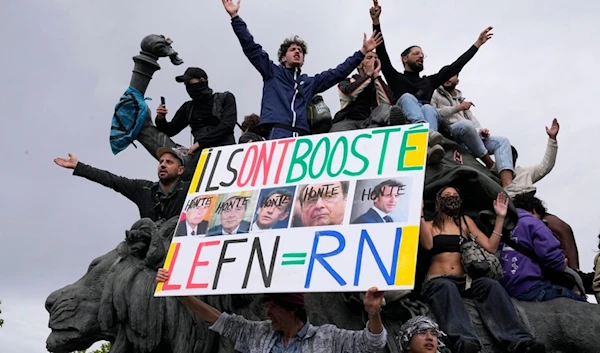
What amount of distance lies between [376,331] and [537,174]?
A: 6047 mm

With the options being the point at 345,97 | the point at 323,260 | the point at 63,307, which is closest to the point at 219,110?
the point at 345,97

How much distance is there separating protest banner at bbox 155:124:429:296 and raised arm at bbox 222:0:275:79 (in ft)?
8.55

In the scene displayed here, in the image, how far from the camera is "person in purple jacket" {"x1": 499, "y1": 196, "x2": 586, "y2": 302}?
791cm

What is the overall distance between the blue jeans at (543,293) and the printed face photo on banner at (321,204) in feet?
9.64

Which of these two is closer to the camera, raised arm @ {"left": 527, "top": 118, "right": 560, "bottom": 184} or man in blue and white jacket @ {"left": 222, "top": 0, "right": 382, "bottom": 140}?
man in blue and white jacket @ {"left": 222, "top": 0, "right": 382, "bottom": 140}

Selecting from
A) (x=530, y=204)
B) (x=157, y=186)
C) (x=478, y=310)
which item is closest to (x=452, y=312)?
(x=478, y=310)

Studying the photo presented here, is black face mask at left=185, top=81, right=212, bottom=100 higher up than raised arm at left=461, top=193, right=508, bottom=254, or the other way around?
black face mask at left=185, top=81, right=212, bottom=100

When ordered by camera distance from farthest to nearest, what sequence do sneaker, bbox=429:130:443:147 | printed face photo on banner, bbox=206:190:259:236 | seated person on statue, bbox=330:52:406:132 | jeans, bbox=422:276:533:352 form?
seated person on statue, bbox=330:52:406:132 < sneaker, bbox=429:130:443:147 < jeans, bbox=422:276:533:352 < printed face photo on banner, bbox=206:190:259:236

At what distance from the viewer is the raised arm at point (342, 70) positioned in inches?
367

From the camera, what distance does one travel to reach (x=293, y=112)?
8938 millimetres

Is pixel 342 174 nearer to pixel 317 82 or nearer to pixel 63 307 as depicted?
pixel 63 307

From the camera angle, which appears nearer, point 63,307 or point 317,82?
point 63,307

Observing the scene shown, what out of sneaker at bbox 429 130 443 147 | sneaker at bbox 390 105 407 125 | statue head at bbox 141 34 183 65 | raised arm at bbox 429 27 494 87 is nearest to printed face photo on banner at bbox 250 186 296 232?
sneaker at bbox 429 130 443 147

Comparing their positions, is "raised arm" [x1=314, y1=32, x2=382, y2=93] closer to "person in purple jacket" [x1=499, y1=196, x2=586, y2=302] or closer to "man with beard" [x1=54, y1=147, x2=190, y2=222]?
"man with beard" [x1=54, y1=147, x2=190, y2=222]
